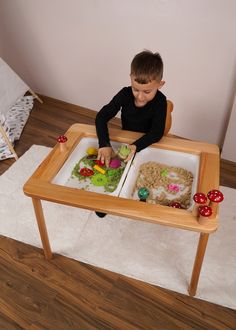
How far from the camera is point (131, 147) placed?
1353 mm

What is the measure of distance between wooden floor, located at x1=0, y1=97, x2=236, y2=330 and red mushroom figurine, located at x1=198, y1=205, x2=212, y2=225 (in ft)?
1.72

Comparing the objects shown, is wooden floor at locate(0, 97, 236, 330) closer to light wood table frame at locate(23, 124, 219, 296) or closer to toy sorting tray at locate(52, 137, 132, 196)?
light wood table frame at locate(23, 124, 219, 296)

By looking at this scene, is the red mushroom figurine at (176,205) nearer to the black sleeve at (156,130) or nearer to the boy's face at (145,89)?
the black sleeve at (156,130)

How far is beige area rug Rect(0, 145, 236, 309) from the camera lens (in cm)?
143

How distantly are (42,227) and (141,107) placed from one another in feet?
2.30

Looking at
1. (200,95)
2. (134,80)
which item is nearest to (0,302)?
(134,80)

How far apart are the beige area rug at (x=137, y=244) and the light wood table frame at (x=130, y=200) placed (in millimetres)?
127

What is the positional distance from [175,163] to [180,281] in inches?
21.3

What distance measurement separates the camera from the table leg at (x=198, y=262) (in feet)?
3.65

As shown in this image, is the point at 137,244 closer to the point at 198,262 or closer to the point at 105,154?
the point at 198,262

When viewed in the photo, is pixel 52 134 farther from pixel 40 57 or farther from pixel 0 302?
pixel 0 302

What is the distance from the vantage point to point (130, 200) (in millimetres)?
1117

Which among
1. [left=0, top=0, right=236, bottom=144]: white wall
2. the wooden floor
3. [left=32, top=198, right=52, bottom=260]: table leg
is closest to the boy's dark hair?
[left=32, top=198, right=52, bottom=260]: table leg

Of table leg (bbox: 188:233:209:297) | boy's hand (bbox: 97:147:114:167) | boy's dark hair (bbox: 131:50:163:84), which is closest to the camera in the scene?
table leg (bbox: 188:233:209:297)
